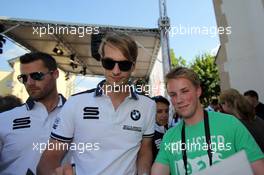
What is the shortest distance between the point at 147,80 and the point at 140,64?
2.50 m

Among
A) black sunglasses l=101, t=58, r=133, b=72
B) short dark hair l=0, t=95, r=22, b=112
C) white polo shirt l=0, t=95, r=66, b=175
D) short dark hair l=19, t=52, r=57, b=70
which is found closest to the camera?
black sunglasses l=101, t=58, r=133, b=72

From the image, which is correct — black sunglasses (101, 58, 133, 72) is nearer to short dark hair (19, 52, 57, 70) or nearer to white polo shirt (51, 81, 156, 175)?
white polo shirt (51, 81, 156, 175)

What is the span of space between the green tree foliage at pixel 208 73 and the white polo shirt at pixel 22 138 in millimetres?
20604

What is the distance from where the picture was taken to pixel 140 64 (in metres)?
14.5

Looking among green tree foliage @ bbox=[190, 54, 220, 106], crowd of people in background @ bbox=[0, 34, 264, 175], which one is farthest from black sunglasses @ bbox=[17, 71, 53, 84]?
green tree foliage @ bbox=[190, 54, 220, 106]

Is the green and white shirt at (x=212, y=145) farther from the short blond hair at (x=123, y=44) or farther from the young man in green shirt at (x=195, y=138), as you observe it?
the short blond hair at (x=123, y=44)

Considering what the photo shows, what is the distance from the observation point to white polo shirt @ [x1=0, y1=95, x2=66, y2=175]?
2244mm

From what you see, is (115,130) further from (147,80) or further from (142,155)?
(147,80)

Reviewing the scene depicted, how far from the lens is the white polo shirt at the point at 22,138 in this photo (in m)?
2.24

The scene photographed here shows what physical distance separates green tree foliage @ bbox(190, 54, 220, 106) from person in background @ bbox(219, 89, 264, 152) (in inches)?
757

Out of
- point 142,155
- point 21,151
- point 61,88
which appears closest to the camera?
point 142,155

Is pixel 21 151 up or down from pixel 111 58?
down

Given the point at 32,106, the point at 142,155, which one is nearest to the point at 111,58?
the point at 142,155

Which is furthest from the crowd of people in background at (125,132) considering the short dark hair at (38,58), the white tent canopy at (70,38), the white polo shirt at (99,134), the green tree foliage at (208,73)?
the green tree foliage at (208,73)
